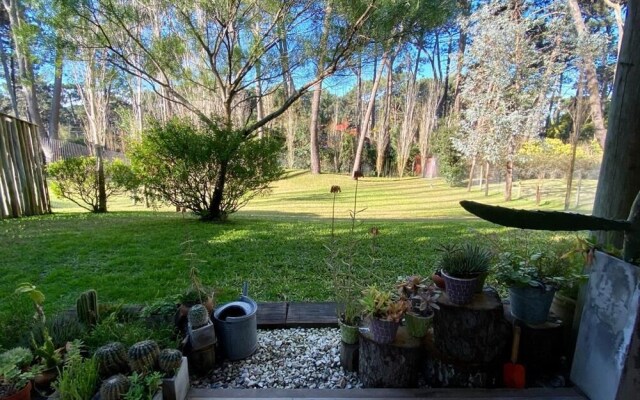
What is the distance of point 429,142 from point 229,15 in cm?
1022

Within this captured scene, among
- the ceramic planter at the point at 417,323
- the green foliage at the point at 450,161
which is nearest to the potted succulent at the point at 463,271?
the ceramic planter at the point at 417,323

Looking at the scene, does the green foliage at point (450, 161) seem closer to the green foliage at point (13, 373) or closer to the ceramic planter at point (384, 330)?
the ceramic planter at point (384, 330)

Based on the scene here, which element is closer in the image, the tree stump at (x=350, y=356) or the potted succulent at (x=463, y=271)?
the potted succulent at (x=463, y=271)

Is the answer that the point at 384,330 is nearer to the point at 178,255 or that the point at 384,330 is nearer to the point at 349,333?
the point at 349,333

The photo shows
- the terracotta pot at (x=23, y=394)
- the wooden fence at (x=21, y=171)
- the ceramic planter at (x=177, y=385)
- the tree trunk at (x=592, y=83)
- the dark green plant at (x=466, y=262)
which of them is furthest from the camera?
the tree trunk at (x=592, y=83)

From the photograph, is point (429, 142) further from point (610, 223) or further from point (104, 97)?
point (610, 223)

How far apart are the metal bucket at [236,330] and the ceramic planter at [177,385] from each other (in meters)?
0.26

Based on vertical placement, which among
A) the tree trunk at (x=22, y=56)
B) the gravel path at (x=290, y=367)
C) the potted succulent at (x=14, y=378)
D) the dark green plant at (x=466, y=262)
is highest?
the tree trunk at (x=22, y=56)

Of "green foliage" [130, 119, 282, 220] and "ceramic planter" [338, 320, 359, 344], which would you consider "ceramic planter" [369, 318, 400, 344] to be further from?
"green foliage" [130, 119, 282, 220]

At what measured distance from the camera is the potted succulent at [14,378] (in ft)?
3.47

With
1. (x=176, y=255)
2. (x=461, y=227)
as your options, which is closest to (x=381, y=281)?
(x=176, y=255)

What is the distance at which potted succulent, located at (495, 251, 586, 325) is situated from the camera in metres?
1.35

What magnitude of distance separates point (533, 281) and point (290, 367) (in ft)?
3.61

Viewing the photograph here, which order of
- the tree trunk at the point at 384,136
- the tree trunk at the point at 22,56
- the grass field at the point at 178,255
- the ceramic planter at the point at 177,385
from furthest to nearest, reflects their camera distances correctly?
the tree trunk at the point at 384,136
the tree trunk at the point at 22,56
the grass field at the point at 178,255
the ceramic planter at the point at 177,385
